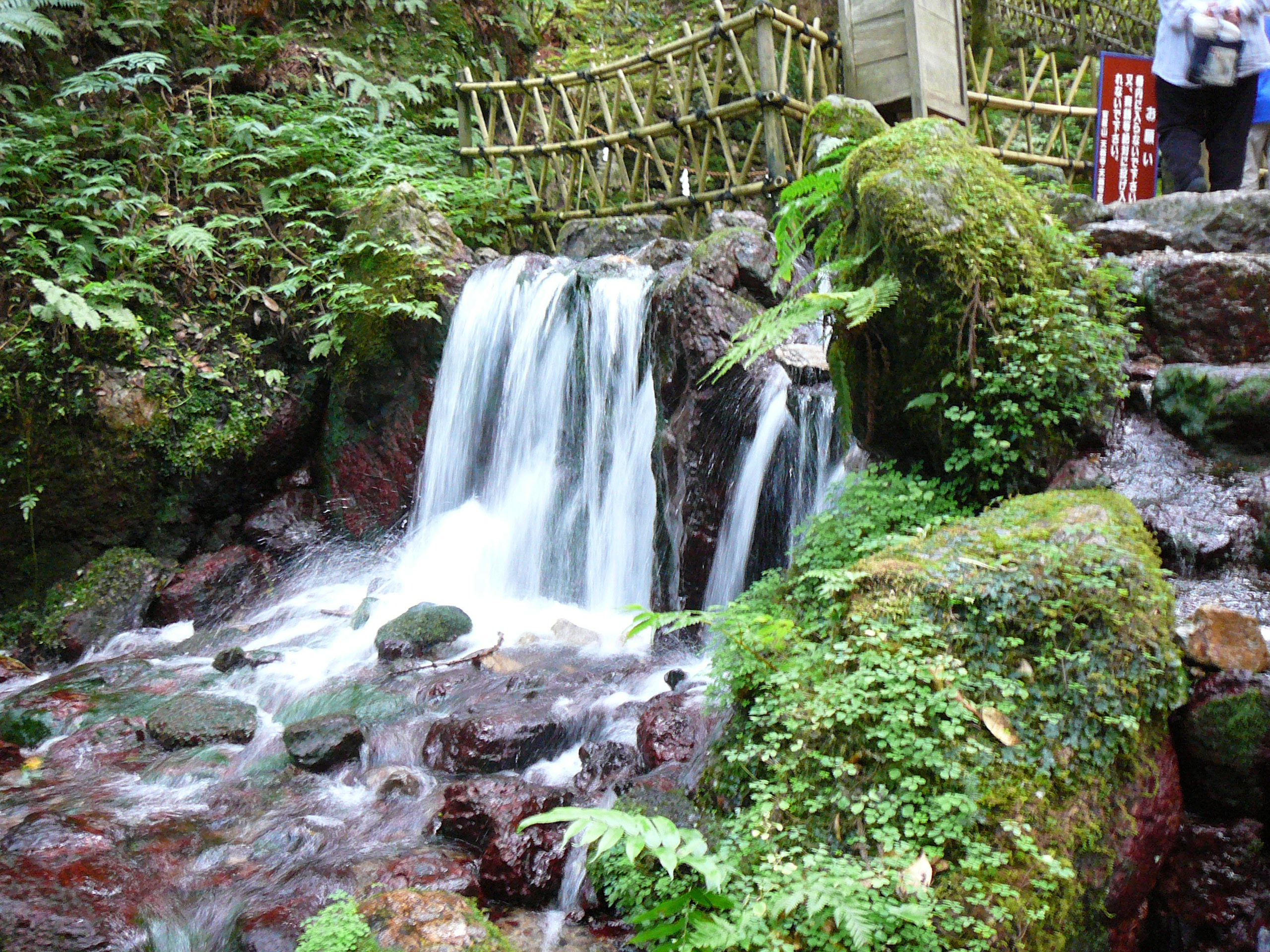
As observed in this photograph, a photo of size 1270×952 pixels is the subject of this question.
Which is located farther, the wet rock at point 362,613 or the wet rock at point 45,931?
the wet rock at point 362,613

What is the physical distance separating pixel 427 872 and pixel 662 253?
606 cm

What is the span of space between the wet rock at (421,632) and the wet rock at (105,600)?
2498 mm

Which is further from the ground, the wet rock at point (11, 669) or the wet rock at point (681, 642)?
the wet rock at point (11, 669)

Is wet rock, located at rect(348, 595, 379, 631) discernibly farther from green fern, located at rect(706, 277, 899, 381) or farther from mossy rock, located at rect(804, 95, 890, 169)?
mossy rock, located at rect(804, 95, 890, 169)

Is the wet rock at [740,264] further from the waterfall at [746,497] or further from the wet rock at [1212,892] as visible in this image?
the wet rock at [1212,892]

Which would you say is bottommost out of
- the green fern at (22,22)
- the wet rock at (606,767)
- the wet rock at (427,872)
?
the wet rock at (606,767)

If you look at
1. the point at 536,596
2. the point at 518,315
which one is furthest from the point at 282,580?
the point at 518,315

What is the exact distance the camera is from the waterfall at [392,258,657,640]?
24.0 feet

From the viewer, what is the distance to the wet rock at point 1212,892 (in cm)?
255

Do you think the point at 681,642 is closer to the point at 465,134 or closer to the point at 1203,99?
the point at 1203,99

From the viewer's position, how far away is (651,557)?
6.87m

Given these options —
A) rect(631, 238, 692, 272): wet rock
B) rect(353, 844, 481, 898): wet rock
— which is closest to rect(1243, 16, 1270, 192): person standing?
rect(631, 238, 692, 272): wet rock

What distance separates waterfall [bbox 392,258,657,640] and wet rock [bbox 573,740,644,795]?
2.36m

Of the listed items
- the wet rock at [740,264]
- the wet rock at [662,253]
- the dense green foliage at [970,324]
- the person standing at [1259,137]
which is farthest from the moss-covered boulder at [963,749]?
the person standing at [1259,137]
